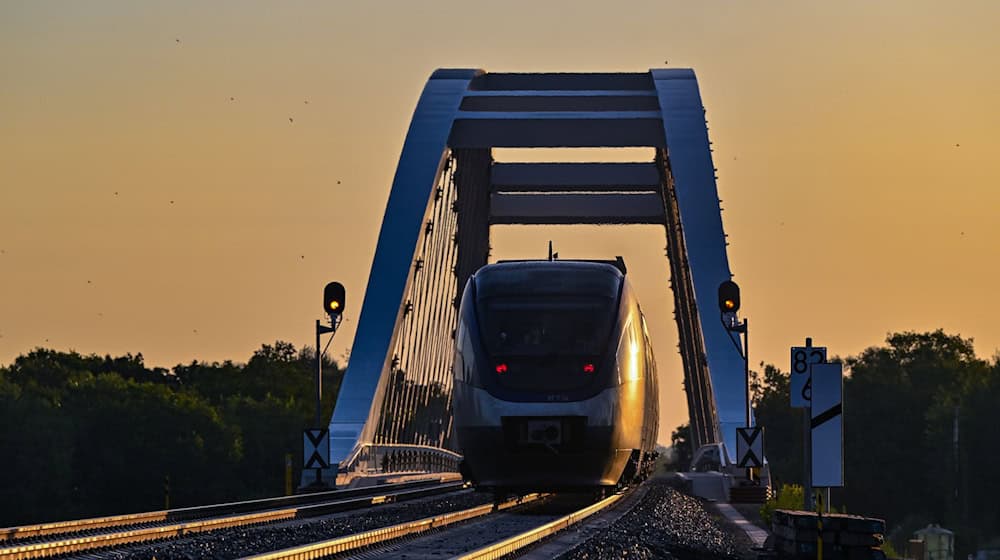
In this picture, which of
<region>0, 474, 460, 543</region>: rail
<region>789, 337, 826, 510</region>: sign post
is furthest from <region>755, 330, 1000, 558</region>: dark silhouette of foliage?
<region>789, 337, 826, 510</region>: sign post

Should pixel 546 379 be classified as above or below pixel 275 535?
above

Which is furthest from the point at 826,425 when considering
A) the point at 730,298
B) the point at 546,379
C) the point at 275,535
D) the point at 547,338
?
the point at 730,298

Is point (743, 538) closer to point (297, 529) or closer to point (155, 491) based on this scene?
point (297, 529)

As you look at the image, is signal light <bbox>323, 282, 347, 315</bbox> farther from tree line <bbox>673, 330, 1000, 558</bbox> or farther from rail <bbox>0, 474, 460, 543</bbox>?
tree line <bbox>673, 330, 1000, 558</bbox>

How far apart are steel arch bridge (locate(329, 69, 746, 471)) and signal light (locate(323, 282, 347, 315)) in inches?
181

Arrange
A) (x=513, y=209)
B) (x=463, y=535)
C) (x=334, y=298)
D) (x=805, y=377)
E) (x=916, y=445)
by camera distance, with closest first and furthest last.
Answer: (x=805, y=377), (x=463, y=535), (x=334, y=298), (x=513, y=209), (x=916, y=445)

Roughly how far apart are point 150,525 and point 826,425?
767 centimetres

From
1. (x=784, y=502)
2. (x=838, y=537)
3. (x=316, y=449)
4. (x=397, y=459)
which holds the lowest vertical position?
(x=838, y=537)

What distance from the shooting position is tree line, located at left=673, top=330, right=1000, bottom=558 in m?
110

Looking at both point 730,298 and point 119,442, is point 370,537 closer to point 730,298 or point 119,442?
point 730,298

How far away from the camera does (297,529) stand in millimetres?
23891

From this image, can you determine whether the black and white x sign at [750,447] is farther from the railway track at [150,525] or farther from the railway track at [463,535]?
the railway track at [150,525]

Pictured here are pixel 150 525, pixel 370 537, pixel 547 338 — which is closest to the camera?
pixel 370 537

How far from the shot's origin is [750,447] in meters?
34.8
